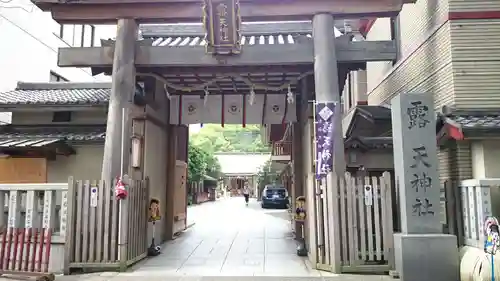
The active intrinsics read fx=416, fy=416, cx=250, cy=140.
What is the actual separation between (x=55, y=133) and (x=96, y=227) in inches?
209

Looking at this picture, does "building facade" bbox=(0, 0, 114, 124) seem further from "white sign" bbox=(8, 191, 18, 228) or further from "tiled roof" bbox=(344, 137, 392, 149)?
"tiled roof" bbox=(344, 137, 392, 149)

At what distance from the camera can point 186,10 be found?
9.75 metres

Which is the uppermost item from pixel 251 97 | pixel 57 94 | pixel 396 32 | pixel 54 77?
pixel 54 77

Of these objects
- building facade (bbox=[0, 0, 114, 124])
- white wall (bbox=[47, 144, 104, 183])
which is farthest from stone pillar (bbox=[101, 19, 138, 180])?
building facade (bbox=[0, 0, 114, 124])

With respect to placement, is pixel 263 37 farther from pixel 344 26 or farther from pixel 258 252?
pixel 258 252

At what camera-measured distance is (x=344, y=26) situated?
14922 millimetres

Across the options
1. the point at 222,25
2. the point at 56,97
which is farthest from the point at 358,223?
the point at 56,97

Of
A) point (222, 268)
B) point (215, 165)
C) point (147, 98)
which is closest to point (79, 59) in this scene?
point (147, 98)

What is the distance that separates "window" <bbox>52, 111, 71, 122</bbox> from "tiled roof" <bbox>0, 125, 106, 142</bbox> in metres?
0.33

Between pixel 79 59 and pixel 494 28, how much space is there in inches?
373

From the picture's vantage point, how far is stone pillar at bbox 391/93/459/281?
7.36m

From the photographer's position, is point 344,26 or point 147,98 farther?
point 344,26

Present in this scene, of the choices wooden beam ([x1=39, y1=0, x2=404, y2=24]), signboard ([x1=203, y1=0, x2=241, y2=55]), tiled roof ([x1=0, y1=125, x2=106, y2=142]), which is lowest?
tiled roof ([x1=0, y1=125, x2=106, y2=142])

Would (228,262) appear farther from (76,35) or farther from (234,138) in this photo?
(234,138)
